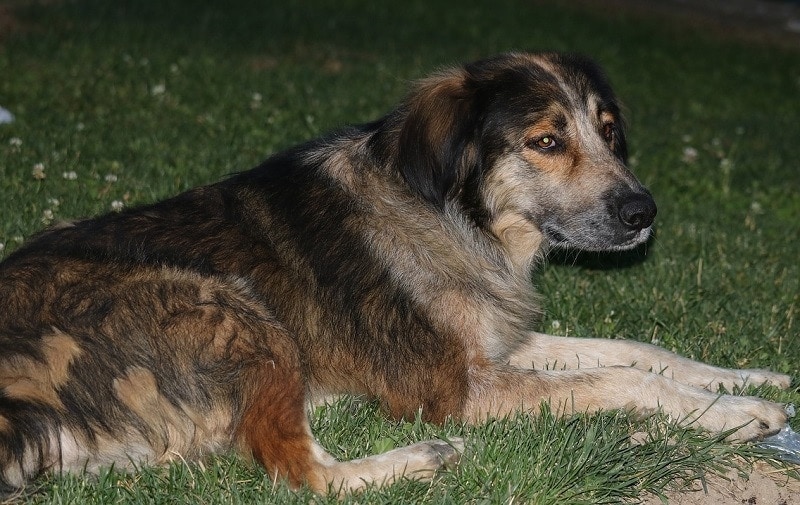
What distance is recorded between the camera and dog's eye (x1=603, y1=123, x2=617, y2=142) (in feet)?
16.5

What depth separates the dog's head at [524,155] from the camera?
15.3 ft

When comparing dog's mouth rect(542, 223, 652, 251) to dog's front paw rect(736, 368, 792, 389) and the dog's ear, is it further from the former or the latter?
dog's front paw rect(736, 368, 792, 389)

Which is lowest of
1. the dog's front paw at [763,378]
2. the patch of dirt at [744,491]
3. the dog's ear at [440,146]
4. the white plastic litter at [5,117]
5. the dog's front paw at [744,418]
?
the white plastic litter at [5,117]

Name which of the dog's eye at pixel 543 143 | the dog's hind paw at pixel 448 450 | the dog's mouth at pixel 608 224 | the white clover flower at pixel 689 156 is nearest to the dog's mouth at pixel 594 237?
the dog's mouth at pixel 608 224

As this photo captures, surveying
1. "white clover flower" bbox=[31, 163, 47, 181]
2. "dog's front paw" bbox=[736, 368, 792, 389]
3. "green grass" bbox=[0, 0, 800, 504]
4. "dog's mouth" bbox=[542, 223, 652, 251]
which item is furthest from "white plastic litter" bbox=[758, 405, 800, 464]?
"white clover flower" bbox=[31, 163, 47, 181]

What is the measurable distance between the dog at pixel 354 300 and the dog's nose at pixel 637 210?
0.01 metres

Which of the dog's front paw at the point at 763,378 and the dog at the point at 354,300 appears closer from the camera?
the dog at the point at 354,300

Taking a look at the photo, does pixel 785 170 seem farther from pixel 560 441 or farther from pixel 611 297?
pixel 560 441

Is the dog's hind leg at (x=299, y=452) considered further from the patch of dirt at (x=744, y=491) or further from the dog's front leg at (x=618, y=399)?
the patch of dirt at (x=744, y=491)

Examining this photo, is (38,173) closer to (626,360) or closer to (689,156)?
(626,360)

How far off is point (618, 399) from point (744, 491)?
637 mm

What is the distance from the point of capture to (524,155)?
15.5ft

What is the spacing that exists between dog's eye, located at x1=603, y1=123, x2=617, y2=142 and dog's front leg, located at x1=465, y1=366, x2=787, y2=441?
1219mm

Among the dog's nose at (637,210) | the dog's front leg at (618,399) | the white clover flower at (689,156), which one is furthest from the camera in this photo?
the white clover flower at (689,156)
